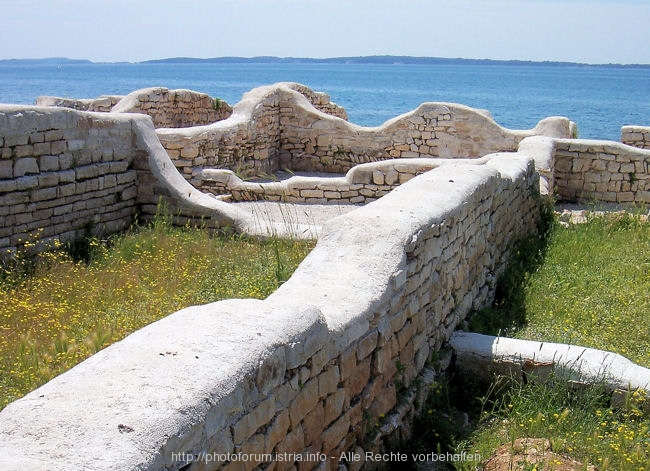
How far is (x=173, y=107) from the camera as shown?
15.8 metres

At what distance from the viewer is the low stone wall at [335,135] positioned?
1448cm

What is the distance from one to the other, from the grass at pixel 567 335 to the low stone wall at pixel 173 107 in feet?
27.9

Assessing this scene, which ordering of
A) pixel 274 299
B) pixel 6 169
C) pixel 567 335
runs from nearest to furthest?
pixel 274 299 → pixel 567 335 → pixel 6 169

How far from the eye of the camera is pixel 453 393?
217 inches

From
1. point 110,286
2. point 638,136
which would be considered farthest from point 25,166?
point 638,136

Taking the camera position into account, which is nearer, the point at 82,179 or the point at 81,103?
the point at 82,179

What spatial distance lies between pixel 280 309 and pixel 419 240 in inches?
69.9

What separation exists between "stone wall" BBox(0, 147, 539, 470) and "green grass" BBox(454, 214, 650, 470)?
0.55 metres

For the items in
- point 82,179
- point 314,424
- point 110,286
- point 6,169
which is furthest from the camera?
point 82,179

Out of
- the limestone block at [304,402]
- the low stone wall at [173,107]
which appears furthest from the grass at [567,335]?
the low stone wall at [173,107]

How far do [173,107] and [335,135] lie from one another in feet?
11.3

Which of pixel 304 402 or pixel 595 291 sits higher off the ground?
pixel 304 402

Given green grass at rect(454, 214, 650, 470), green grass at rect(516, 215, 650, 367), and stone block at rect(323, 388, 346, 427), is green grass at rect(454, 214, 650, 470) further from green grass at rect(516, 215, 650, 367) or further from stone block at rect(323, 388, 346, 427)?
stone block at rect(323, 388, 346, 427)

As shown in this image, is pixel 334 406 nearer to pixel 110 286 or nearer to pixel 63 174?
pixel 110 286
